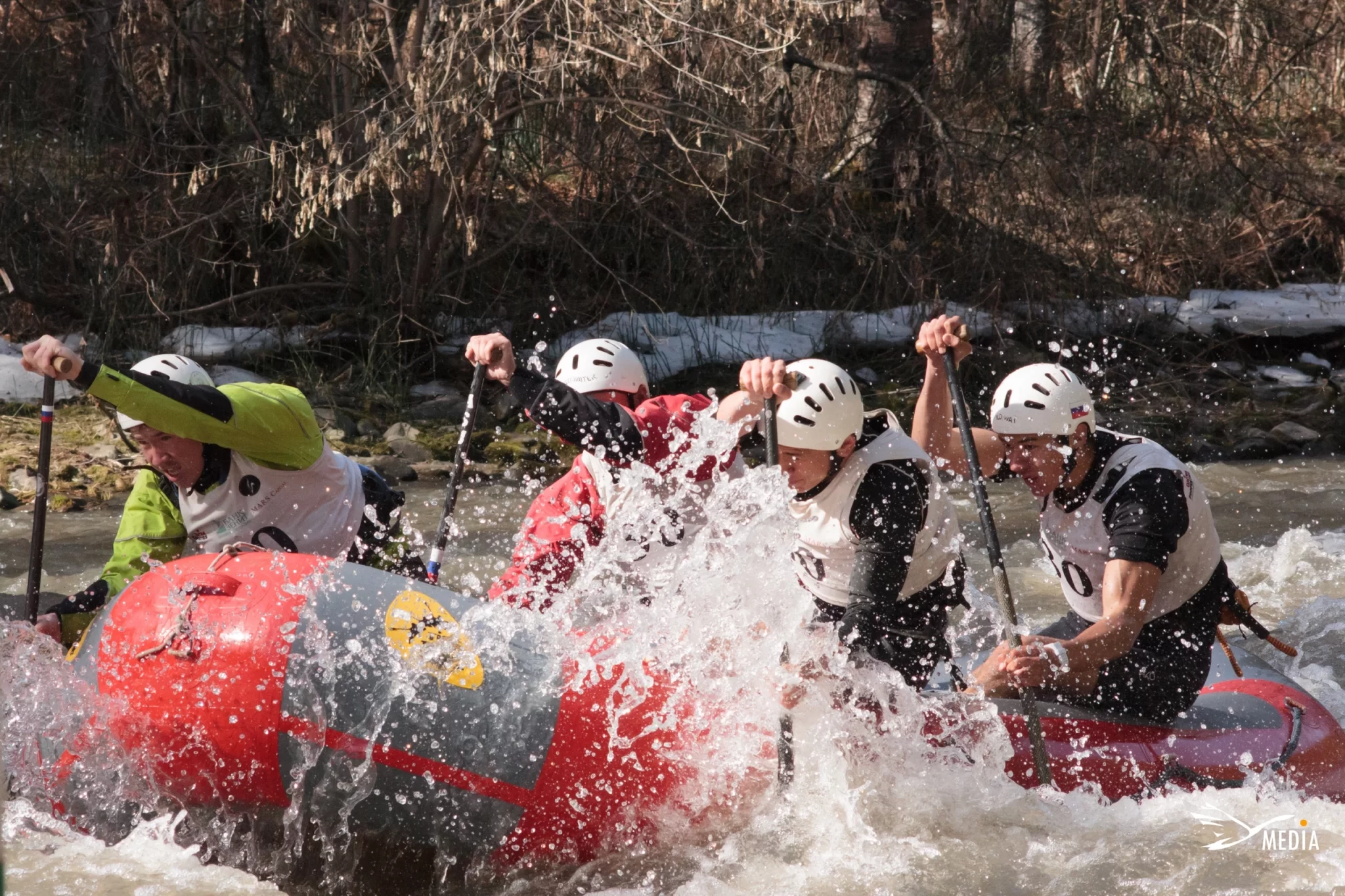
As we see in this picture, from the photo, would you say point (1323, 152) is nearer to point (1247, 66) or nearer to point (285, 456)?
point (1247, 66)

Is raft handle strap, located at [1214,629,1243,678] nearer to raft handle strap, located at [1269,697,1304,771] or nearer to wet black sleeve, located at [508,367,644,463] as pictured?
raft handle strap, located at [1269,697,1304,771]

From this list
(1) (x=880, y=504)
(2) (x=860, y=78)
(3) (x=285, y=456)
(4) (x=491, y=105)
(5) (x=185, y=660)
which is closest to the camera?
(5) (x=185, y=660)

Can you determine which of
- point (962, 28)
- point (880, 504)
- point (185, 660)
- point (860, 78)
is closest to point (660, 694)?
point (880, 504)

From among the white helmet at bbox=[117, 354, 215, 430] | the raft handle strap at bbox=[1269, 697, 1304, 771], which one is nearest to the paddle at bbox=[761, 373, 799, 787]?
the raft handle strap at bbox=[1269, 697, 1304, 771]

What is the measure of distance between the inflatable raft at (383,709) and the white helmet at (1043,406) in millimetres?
1308

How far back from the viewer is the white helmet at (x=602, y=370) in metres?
5.07

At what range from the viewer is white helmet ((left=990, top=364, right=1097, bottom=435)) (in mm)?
4484

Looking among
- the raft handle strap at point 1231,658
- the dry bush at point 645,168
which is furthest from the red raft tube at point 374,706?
the dry bush at point 645,168

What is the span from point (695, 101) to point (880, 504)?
240 inches

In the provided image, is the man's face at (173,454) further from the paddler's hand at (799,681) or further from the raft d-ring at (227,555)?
the paddler's hand at (799,681)

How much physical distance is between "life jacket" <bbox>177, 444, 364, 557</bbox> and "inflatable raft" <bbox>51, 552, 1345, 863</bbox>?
2.43 feet

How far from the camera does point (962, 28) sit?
11758 millimetres

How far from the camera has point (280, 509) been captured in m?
4.84

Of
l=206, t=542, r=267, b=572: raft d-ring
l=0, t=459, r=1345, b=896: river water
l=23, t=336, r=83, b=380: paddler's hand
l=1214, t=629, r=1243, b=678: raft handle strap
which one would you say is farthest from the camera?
l=1214, t=629, r=1243, b=678: raft handle strap
